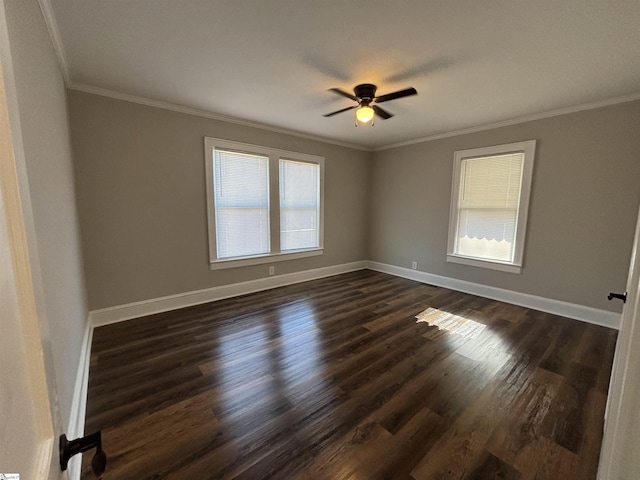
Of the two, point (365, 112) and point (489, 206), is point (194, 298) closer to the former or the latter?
point (365, 112)

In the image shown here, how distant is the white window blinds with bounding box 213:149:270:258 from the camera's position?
3.73 metres

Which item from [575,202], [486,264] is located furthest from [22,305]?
[486,264]

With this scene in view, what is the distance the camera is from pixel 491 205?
155 inches

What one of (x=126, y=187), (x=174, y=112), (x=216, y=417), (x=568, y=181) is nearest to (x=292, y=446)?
(x=216, y=417)

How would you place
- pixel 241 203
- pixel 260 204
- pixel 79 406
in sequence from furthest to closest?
pixel 260 204 → pixel 241 203 → pixel 79 406

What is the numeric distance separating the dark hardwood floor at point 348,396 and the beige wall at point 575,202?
22.3 inches

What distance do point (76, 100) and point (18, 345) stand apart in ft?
11.1

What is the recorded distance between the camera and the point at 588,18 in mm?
1704

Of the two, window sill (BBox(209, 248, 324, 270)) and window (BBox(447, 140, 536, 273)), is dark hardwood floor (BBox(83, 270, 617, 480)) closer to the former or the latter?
window sill (BBox(209, 248, 324, 270))

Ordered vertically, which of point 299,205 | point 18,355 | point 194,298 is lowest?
point 194,298

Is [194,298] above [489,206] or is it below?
below

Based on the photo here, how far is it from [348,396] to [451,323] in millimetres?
1804

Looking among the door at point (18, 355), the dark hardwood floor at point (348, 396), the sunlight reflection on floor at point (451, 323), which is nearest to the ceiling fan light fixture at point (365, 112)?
the dark hardwood floor at point (348, 396)

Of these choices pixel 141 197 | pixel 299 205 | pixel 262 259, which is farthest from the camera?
pixel 299 205
